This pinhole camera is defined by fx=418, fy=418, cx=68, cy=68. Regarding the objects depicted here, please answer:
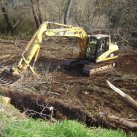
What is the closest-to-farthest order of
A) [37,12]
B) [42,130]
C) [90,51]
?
[42,130]
[90,51]
[37,12]

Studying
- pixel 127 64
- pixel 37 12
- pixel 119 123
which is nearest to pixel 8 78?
pixel 119 123

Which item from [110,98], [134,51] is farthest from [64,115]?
[134,51]

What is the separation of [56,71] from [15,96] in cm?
428

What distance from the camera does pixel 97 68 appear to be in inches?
592

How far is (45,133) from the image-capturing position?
6.79 meters

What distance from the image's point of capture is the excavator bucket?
42.5 feet

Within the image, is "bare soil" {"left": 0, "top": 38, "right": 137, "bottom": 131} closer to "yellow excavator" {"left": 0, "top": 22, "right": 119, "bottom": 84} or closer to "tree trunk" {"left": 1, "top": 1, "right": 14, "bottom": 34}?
"yellow excavator" {"left": 0, "top": 22, "right": 119, "bottom": 84}

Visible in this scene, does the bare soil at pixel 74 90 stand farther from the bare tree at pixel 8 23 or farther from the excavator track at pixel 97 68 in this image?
the bare tree at pixel 8 23

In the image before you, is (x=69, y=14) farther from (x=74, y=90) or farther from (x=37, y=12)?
(x=74, y=90)

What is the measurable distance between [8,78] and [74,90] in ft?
7.02

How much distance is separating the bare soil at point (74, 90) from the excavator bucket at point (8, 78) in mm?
330

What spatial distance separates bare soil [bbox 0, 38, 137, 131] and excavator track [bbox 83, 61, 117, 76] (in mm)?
180

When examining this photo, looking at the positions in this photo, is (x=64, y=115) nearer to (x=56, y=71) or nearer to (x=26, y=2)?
(x=56, y=71)

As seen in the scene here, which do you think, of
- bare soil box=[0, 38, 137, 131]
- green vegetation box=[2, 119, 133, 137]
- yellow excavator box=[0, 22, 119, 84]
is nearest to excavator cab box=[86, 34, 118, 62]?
yellow excavator box=[0, 22, 119, 84]
